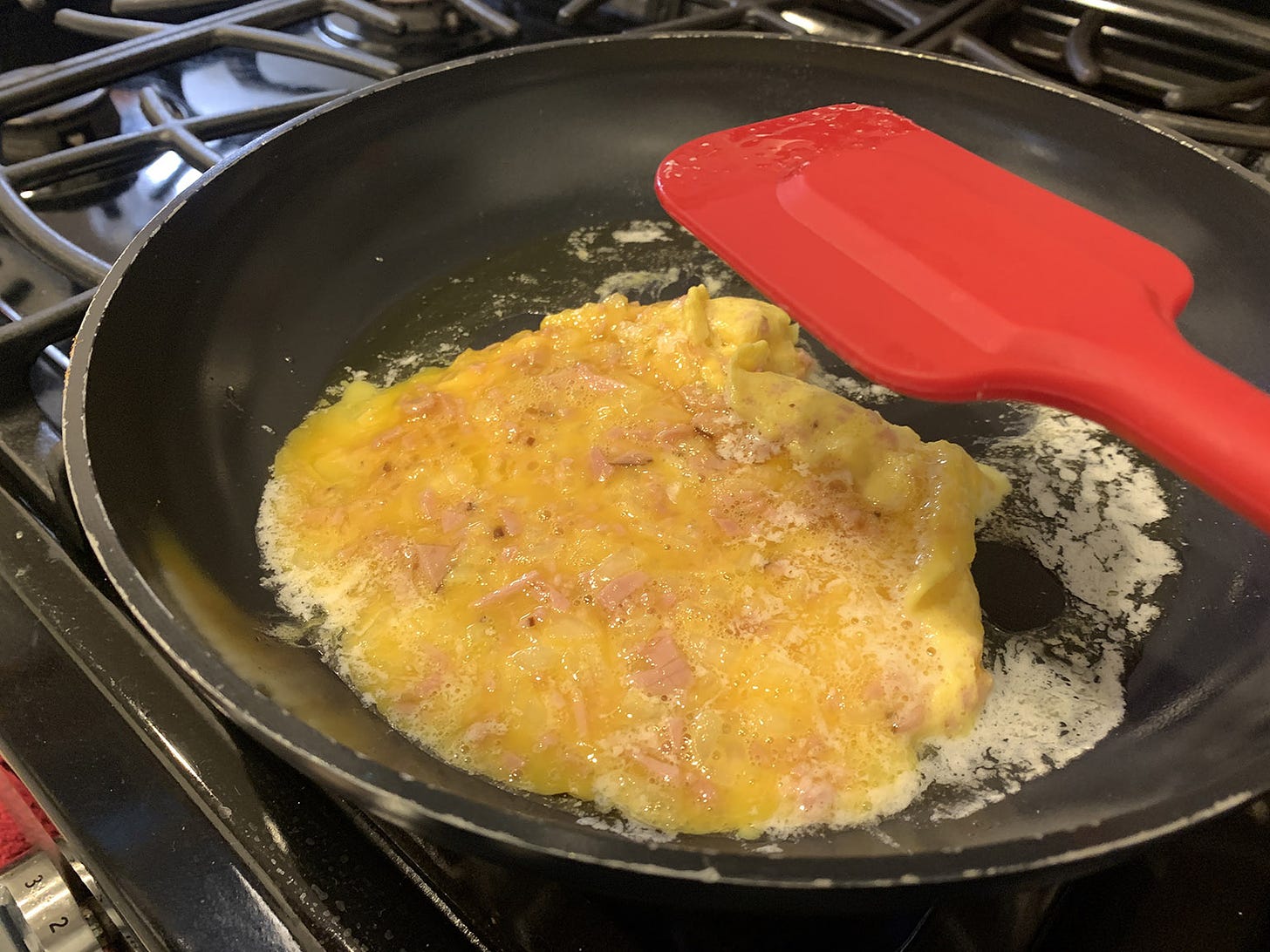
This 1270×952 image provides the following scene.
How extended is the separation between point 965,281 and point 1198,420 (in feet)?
0.85

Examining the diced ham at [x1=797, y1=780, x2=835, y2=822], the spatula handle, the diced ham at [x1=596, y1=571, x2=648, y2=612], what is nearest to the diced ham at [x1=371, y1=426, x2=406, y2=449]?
the diced ham at [x1=596, y1=571, x2=648, y2=612]

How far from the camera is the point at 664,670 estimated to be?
2.84 ft

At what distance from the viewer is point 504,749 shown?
0.82 metres

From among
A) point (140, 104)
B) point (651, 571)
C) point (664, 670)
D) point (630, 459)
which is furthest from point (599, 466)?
point (140, 104)

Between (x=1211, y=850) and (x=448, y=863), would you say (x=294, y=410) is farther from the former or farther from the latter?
(x=1211, y=850)

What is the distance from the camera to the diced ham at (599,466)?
40.1 inches

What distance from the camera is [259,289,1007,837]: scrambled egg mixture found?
2.70 ft

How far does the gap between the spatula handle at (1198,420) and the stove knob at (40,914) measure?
1004 millimetres

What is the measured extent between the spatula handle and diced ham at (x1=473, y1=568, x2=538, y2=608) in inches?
22.2

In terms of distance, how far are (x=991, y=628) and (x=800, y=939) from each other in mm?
386

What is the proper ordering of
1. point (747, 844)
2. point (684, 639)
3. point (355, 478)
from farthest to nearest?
point (355, 478) < point (684, 639) < point (747, 844)

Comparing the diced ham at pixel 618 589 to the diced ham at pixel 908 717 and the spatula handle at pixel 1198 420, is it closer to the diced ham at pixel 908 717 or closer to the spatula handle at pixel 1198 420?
the diced ham at pixel 908 717

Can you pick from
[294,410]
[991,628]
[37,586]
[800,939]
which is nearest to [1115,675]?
[991,628]

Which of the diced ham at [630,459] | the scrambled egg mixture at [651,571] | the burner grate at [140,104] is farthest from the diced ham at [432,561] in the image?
the burner grate at [140,104]
